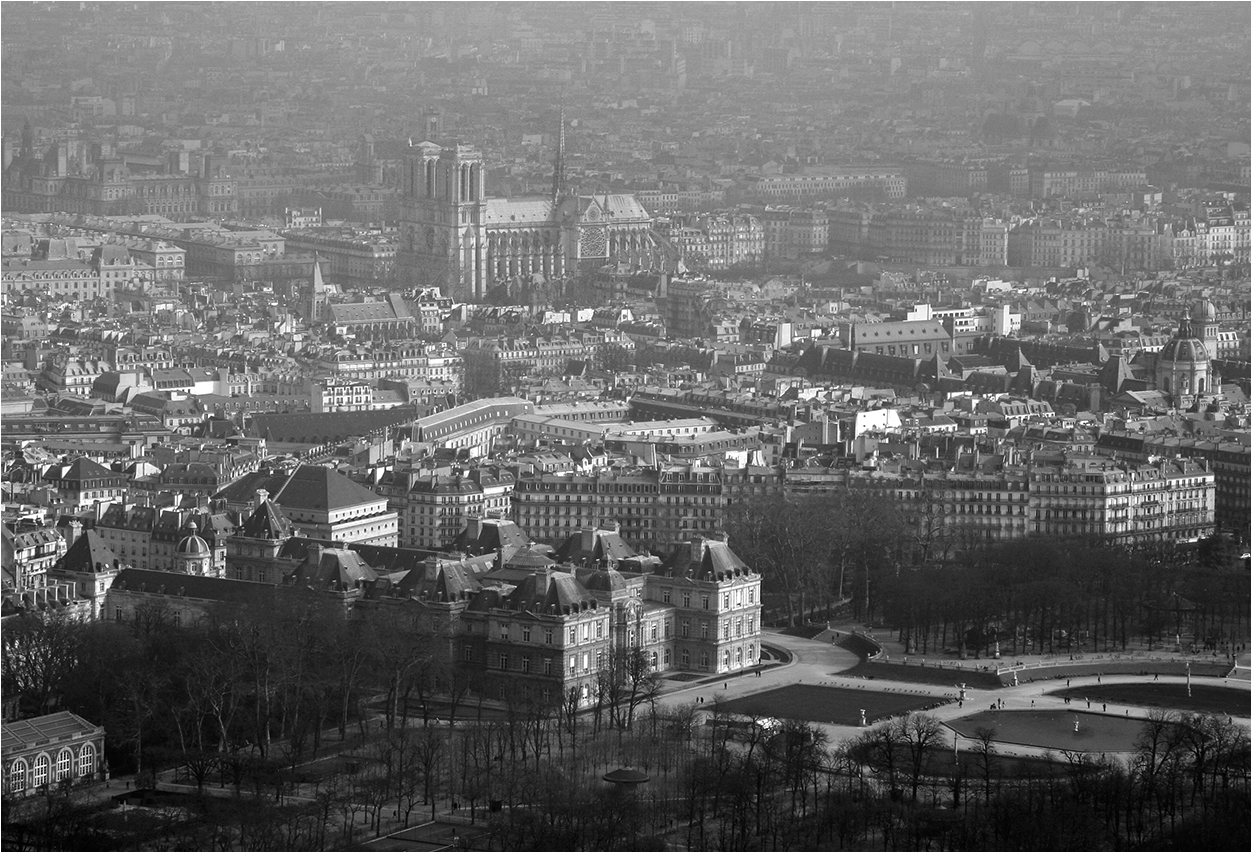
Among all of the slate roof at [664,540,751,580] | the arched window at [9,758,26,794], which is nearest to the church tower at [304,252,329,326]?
the slate roof at [664,540,751,580]

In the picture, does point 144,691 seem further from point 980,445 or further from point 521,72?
point 521,72

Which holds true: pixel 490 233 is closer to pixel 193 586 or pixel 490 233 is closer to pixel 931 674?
pixel 193 586

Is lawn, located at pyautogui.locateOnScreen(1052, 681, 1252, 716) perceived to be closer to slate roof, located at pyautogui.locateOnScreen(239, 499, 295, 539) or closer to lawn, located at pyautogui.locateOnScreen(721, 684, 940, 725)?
lawn, located at pyautogui.locateOnScreen(721, 684, 940, 725)

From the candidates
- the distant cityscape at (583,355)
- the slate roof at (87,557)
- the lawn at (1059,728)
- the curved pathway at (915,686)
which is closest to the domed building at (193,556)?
the distant cityscape at (583,355)

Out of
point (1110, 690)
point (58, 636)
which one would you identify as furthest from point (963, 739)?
point (58, 636)

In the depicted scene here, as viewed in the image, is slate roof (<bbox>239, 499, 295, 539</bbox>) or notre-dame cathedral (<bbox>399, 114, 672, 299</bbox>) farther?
notre-dame cathedral (<bbox>399, 114, 672, 299</bbox>)
